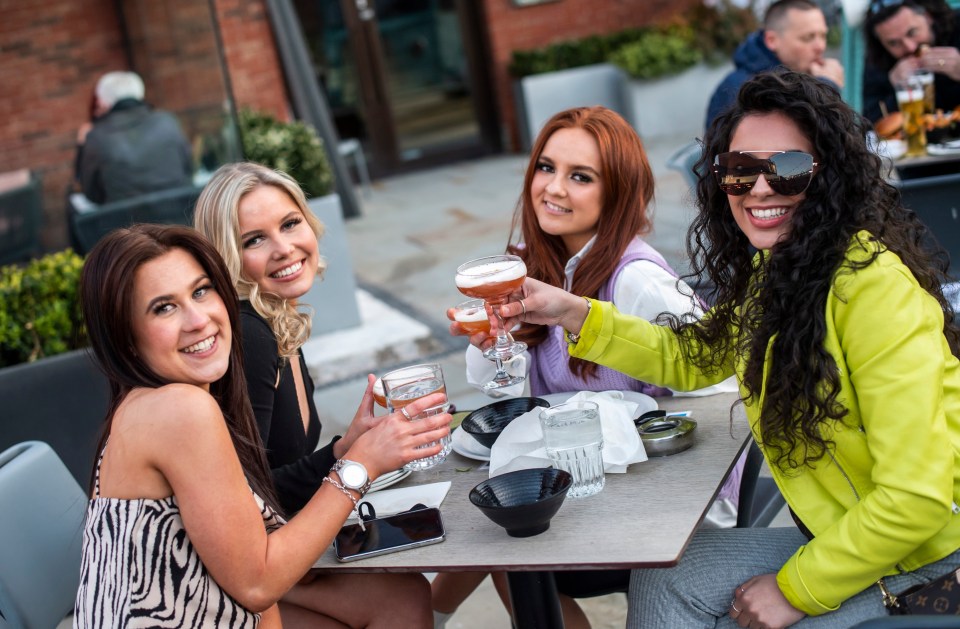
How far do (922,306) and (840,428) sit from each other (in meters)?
0.27

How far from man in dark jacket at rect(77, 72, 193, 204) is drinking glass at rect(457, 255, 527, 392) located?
196 inches

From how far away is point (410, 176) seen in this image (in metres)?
12.1

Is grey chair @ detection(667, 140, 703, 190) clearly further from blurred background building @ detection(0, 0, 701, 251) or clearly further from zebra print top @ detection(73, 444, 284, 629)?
blurred background building @ detection(0, 0, 701, 251)

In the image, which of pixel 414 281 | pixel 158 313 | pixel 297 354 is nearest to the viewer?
pixel 158 313

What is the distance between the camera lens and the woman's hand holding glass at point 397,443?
2090 mm

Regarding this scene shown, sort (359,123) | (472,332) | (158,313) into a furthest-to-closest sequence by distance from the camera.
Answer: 1. (359,123)
2. (472,332)
3. (158,313)

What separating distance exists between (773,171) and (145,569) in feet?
4.66

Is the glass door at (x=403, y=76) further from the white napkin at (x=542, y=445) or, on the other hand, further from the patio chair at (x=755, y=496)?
the white napkin at (x=542, y=445)

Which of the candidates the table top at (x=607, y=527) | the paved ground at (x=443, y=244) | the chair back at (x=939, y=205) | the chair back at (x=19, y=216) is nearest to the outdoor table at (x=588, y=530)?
the table top at (x=607, y=527)

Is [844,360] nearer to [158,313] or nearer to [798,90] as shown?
[798,90]

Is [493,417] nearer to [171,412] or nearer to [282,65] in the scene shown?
[171,412]

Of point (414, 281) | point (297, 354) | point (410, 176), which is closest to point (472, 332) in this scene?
point (297, 354)

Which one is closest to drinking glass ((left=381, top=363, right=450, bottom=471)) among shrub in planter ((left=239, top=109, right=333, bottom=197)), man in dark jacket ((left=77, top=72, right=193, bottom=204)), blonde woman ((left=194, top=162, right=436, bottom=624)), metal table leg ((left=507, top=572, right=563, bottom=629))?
blonde woman ((left=194, top=162, right=436, bottom=624))

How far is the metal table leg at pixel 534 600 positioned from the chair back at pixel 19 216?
6408 millimetres
